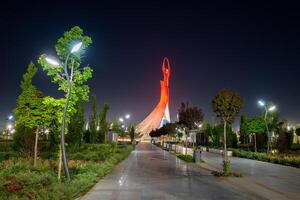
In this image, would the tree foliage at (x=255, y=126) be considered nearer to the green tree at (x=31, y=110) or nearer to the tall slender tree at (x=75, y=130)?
the tall slender tree at (x=75, y=130)

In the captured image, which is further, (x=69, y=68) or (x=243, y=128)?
(x=243, y=128)

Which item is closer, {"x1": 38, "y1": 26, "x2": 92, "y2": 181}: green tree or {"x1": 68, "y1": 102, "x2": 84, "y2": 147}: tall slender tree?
{"x1": 38, "y1": 26, "x2": 92, "y2": 181}: green tree

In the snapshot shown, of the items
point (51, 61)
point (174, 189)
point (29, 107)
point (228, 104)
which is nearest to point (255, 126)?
point (228, 104)

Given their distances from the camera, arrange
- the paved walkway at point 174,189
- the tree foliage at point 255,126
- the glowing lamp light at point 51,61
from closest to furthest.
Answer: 1. the paved walkway at point 174,189
2. the glowing lamp light at point 51,61
3. the tree foliage at point 255,126

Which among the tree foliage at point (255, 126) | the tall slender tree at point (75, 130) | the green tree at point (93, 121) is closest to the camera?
the tall slender tree at point (75, 130)

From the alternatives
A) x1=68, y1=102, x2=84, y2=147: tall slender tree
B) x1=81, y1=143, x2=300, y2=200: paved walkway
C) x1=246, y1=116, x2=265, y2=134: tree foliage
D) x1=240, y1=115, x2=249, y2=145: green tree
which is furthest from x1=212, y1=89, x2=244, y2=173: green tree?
x1=240, y1=115, x2=249, y2=145: green tree

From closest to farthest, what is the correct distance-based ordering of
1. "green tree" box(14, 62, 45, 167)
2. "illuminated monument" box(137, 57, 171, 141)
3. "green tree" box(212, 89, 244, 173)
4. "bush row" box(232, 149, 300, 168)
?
1. "green tree" box(14, 62, 45, 167)
2. "green tree" box(212, 89, 244, 173)
3. "bush row" box(232, 149, 300, 168)
4. "illuminated monument" box(137, 57, 171, 141)

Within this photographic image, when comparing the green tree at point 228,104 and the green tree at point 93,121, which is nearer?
the green tree at point 228,104

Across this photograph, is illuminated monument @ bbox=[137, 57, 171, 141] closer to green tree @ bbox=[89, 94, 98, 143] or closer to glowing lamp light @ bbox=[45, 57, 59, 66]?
green tree @ bbox=[89, 94, 98, 143]

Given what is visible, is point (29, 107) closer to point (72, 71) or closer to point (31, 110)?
point (31, 110)

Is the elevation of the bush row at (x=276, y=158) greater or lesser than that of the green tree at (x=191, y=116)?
lesser

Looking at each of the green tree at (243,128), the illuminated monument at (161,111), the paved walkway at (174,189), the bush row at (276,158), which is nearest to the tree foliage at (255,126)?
the bush row at (276,158)

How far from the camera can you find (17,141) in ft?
90.5

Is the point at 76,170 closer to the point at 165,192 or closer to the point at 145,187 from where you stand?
the point at 145,187
